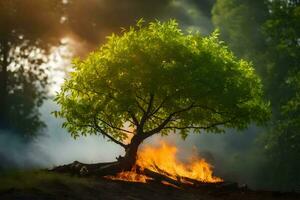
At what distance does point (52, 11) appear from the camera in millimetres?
39875

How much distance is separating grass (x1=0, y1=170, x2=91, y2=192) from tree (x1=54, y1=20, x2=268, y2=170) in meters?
3.49

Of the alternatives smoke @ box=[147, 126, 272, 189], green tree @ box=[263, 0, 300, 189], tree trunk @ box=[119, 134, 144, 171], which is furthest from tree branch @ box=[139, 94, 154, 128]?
green tree @ box=[263, 0, 300, 189]

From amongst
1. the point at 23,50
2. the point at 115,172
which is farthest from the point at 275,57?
the point at 115,172

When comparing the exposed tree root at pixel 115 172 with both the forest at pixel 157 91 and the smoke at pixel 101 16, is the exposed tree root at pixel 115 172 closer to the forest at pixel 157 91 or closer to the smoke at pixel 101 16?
the forest at pixel 157 91

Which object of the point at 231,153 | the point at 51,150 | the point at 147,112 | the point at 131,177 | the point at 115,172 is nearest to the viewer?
the point at 131,177

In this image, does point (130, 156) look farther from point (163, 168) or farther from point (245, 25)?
point (245, 25)

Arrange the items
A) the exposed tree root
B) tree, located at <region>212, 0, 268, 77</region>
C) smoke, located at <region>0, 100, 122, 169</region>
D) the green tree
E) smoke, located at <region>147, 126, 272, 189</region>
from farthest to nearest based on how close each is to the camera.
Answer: tree, located at <region>212, 0, 268, 77</region>, smoke, located at <region>147, 126, 272, 189</region>, the green tree, smoke, located at <region>0, 100, 122, 169</region>, the exposed tree root

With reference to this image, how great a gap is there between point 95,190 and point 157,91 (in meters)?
5.25

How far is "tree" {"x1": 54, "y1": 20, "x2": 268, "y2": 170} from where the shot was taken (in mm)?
19969

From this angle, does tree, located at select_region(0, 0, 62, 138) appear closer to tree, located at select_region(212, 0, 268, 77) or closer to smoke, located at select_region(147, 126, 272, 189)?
smoke, located at select_region(147, 126, 272, 189)

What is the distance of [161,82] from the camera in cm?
2006

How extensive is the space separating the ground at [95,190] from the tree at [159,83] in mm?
2916

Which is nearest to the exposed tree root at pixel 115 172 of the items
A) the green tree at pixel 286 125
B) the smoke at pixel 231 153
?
the green tree at pixel 286 125

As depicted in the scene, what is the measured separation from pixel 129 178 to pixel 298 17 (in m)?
22.7
